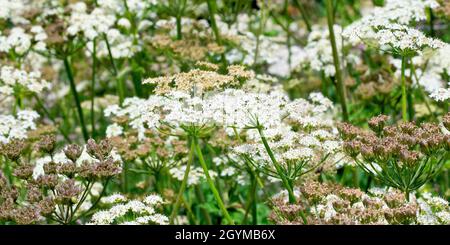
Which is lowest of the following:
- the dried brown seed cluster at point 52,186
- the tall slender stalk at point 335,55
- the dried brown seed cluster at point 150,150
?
the dried brown seed cluster at point 52,186

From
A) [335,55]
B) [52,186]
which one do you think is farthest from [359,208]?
[335,55]

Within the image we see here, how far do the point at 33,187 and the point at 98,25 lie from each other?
2.81m

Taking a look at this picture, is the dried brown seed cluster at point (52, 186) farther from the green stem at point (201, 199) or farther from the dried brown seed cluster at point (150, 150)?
the green stem at point (201, 199)

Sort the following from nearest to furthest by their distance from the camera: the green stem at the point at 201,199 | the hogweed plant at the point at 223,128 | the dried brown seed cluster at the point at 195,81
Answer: the hogweed plant at the point at 223,128, the dried brown seed cluster at the point at 195,81, the green stem at the point at 201,199

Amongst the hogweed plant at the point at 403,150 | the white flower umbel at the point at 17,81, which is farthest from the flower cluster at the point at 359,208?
the white flower umbel at the point at 17,81

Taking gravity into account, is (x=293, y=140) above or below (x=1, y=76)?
below

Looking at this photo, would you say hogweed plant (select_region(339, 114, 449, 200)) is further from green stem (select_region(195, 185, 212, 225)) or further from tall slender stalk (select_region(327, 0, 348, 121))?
green stem (select_region(195, 185, 212, 225))

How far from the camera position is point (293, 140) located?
482 cm

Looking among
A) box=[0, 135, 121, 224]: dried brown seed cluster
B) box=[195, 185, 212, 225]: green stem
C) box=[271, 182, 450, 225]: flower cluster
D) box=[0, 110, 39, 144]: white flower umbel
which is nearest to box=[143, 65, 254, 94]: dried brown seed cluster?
box=[0, 135, 121, 224]: dried brown seed cluster

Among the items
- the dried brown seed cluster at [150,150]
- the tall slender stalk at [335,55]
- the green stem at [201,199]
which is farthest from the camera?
the green stem at [201,199]
